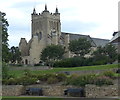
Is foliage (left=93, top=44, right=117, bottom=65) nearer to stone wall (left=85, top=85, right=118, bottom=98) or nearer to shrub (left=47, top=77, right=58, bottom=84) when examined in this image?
shrub (left=47, top=77, right=58, bottom=84)

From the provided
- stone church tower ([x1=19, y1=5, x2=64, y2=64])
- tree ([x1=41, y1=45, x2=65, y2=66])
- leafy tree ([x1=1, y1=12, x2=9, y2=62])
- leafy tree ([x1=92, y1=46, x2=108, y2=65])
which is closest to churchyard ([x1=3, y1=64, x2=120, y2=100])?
leafy tree ([x1=1, y1=12, x2=9, y2=62])

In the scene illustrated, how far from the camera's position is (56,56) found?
90812 mm

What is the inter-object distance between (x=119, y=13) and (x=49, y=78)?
13.2 metres

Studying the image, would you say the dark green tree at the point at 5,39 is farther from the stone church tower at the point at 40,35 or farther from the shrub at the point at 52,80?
the stone church tower at the point at 40,35

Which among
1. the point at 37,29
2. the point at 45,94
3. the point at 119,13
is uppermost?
the point at 37,29

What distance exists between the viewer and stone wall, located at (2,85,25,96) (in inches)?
1162

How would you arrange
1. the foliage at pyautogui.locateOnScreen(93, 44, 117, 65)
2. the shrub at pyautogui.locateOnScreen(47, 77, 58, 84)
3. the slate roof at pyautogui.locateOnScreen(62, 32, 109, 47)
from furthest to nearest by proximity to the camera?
the slate roof at pyautogui.locateOnScreen(62, 32, 109, 47)
the foliage at pyautogui.locateOnScreen(93, 44, 117, 65)
the shrub at pyautogui.locateOnScreen(47, 77, 58, 84)

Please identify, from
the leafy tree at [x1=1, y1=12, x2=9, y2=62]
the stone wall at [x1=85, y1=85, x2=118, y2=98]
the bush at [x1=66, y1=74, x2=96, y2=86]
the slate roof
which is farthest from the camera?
the slate roof

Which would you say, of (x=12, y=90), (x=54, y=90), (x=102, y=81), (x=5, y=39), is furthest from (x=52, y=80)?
(x=5, y=39)

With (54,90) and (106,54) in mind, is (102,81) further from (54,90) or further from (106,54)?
(106,54)

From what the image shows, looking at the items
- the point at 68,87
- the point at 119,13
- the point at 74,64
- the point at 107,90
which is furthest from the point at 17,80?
the point at 74,64

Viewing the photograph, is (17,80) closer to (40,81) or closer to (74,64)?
(40,81)

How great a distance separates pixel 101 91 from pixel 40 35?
95091mm

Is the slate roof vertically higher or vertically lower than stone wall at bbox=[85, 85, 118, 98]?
higher
